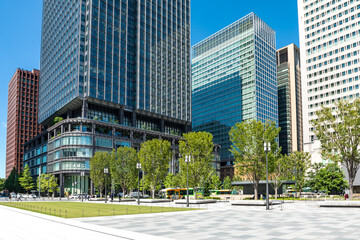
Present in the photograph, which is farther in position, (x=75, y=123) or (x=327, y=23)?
(x=327, y=23)

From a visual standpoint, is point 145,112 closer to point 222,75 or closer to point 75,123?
point 75,123

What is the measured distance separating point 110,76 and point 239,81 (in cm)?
8446

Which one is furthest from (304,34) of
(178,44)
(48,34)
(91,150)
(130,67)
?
(48,34)

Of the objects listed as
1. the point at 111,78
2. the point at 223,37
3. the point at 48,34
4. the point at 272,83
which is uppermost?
the point at 223,37

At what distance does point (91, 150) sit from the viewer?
346 ft

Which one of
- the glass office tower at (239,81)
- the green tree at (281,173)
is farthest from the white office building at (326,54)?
the glass office tower at (239,81)

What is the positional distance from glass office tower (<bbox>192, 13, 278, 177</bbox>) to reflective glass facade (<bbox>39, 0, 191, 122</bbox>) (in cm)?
4215

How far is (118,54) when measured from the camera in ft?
389

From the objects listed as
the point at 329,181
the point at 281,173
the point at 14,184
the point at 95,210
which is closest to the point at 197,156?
the point at 281,173

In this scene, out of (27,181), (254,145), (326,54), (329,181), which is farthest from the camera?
(27,181)

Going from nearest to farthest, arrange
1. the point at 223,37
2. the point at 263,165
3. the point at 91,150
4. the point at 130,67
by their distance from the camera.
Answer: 1. the point at 263,165
2. the point at 91,150
3. the point at 130,67
4. the point at 223,37

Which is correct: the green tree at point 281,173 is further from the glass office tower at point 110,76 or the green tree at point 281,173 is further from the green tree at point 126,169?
the glass office tower at point 110,76

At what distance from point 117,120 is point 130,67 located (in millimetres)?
21155

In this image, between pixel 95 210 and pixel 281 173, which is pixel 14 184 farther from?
pixel 281 173
